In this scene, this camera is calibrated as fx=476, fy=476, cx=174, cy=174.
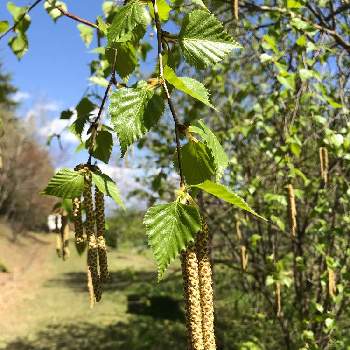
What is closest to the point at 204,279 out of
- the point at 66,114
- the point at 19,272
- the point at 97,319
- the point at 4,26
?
the point at 66,114

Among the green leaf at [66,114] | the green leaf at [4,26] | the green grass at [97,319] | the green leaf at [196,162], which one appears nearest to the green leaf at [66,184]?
the green leaf at [196,162]

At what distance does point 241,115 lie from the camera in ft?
20.3

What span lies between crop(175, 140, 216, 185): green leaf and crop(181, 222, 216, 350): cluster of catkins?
4.1 inches

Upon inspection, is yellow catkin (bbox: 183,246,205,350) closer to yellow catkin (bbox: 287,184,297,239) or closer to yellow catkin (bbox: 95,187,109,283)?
yellow catkin (bbox: 95,187,109,283)

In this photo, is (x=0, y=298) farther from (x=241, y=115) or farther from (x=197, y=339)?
(x=197, y=339)

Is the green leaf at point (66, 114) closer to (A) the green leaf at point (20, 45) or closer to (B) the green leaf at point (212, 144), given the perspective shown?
(A) the green leaf at point (20, 45)

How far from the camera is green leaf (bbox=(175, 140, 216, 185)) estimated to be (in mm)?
1011

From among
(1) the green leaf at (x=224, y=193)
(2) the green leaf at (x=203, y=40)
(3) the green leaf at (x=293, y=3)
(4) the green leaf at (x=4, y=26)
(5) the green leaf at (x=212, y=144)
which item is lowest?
(1) the green leaf at (x=224, y=193)

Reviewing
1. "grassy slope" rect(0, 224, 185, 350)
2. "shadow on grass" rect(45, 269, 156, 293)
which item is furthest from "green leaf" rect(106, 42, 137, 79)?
"shadow on grass" rect(45, 269, 156, 293)

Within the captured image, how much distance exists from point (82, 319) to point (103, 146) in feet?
37.2

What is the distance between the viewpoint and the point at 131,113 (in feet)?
3.30

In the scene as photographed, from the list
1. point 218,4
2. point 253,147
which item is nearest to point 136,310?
point 253,147

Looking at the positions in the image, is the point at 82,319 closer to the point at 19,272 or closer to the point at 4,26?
the point at 19,272

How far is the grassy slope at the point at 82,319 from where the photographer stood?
9.95 metres
